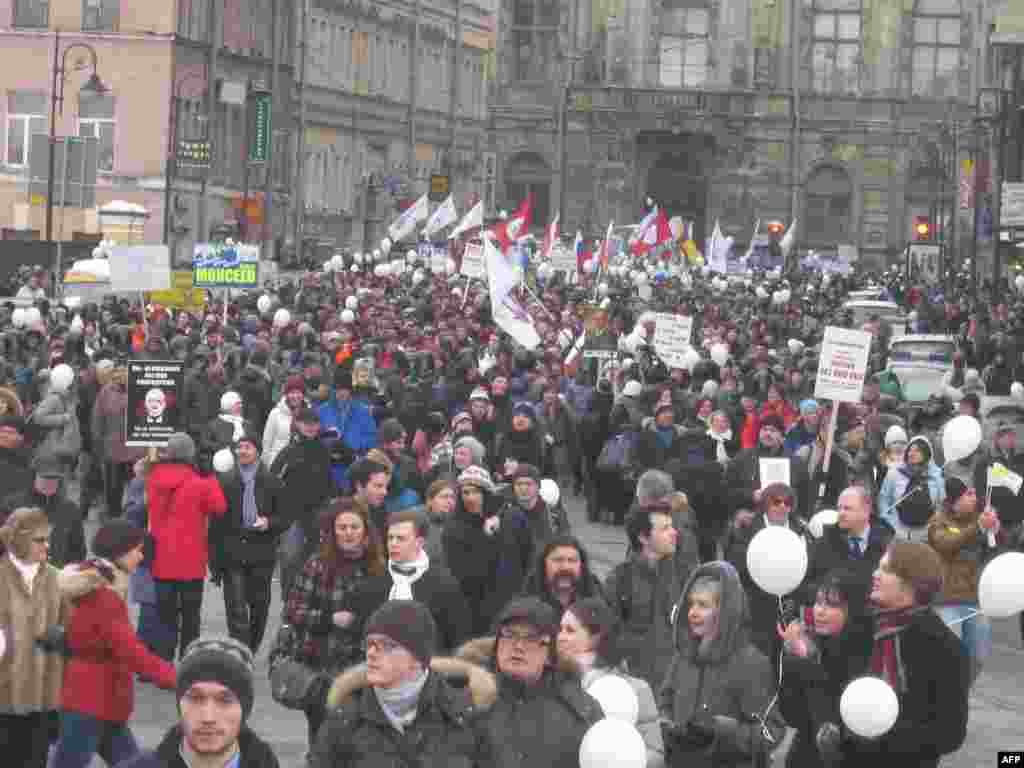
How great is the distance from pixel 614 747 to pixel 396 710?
527mm

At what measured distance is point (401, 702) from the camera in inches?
262

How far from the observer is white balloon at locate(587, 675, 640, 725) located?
7328mm

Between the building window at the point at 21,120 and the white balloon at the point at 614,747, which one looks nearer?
the white balloon at the point at 614,747

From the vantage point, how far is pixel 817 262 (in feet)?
256

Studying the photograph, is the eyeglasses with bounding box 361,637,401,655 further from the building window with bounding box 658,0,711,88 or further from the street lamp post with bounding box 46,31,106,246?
the building window with bounding box 658,0,711,88

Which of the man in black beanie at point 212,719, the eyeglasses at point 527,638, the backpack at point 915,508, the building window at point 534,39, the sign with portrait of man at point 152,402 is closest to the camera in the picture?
the man in black beanie at point 212,719

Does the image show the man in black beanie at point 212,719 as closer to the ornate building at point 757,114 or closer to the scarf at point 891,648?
the scarf at point 891,648

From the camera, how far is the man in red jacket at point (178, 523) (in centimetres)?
1392

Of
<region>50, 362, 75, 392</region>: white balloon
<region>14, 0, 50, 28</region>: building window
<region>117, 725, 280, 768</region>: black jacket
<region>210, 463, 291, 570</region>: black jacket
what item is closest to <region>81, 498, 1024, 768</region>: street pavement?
<region>210, 463, 291, 570</region>: black jacket

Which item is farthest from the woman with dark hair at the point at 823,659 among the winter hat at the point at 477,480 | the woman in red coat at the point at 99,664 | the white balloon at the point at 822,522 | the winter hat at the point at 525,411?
the winter hat at the point at 525,411

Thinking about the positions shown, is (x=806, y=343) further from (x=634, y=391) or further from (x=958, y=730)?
(x=958, y=730)

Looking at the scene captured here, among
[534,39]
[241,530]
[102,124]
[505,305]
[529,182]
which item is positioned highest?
[534,39]

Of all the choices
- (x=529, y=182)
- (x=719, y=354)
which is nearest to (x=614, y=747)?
(x=719, y=354)

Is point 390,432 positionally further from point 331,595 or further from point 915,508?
point 331,595
